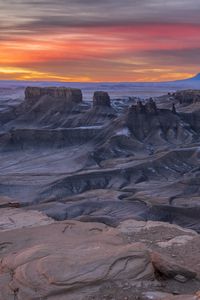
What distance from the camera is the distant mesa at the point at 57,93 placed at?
120 metres

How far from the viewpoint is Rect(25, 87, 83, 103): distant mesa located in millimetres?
119812

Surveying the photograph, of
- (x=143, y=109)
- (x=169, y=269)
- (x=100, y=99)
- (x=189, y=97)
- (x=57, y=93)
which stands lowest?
(x=143, y=109)

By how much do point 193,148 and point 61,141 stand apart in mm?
24330

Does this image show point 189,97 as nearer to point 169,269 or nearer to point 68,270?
point 169,269

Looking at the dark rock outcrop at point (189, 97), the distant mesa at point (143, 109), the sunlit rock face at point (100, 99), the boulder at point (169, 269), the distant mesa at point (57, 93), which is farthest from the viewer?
the distant mesa at point (57, 93)

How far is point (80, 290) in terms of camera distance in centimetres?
1303

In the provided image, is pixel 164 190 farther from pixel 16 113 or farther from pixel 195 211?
pixel 16 113

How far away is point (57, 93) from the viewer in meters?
123

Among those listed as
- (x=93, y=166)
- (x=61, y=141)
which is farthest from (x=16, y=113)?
(x=93, y=166)

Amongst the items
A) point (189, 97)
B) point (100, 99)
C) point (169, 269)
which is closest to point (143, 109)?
point (100, 99)

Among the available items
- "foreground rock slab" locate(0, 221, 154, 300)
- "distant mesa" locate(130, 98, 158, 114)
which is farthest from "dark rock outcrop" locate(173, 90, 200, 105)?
"foreground rock slab" locate(0, 221, 154, 300)

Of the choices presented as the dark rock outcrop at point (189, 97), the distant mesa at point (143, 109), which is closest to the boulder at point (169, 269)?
the distant mesa at point (143, 109)

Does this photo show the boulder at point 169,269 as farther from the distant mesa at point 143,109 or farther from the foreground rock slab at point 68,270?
the distant mesa at point 143,109

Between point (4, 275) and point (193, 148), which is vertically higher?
point (4, 275)
